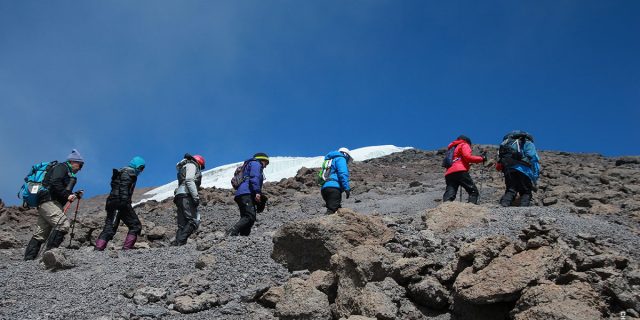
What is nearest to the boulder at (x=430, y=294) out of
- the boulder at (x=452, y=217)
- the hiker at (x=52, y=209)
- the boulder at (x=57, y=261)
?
the boulder at (x=452, y=217)

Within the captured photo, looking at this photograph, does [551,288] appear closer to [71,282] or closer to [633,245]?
[633,245]

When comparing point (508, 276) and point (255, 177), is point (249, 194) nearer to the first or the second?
point (255, 177)

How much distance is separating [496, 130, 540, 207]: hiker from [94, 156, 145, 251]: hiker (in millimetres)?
7128

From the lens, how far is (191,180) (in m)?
9.80

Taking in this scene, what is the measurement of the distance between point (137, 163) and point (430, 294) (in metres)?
6.85

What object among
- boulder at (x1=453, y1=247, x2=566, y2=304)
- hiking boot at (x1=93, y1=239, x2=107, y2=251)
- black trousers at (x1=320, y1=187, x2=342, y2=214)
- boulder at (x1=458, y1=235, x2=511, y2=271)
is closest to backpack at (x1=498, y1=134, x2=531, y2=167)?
black trousers at (x1=320, y1=187, x2=342, y2=214)

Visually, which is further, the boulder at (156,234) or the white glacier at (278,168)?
the white glacier at (278,168)

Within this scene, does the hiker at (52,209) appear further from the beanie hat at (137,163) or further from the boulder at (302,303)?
the boulder at (302,303)

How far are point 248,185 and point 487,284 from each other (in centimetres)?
567

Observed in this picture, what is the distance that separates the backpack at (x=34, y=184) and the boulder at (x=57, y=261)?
2101 millimetres

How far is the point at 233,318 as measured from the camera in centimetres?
560

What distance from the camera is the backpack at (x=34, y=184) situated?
30.3 ft

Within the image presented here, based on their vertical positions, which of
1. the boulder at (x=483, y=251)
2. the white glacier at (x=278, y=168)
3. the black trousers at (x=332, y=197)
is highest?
the white glacier at (x=278, y=168)

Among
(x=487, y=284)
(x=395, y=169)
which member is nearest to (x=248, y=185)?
(x=487, y=284)
